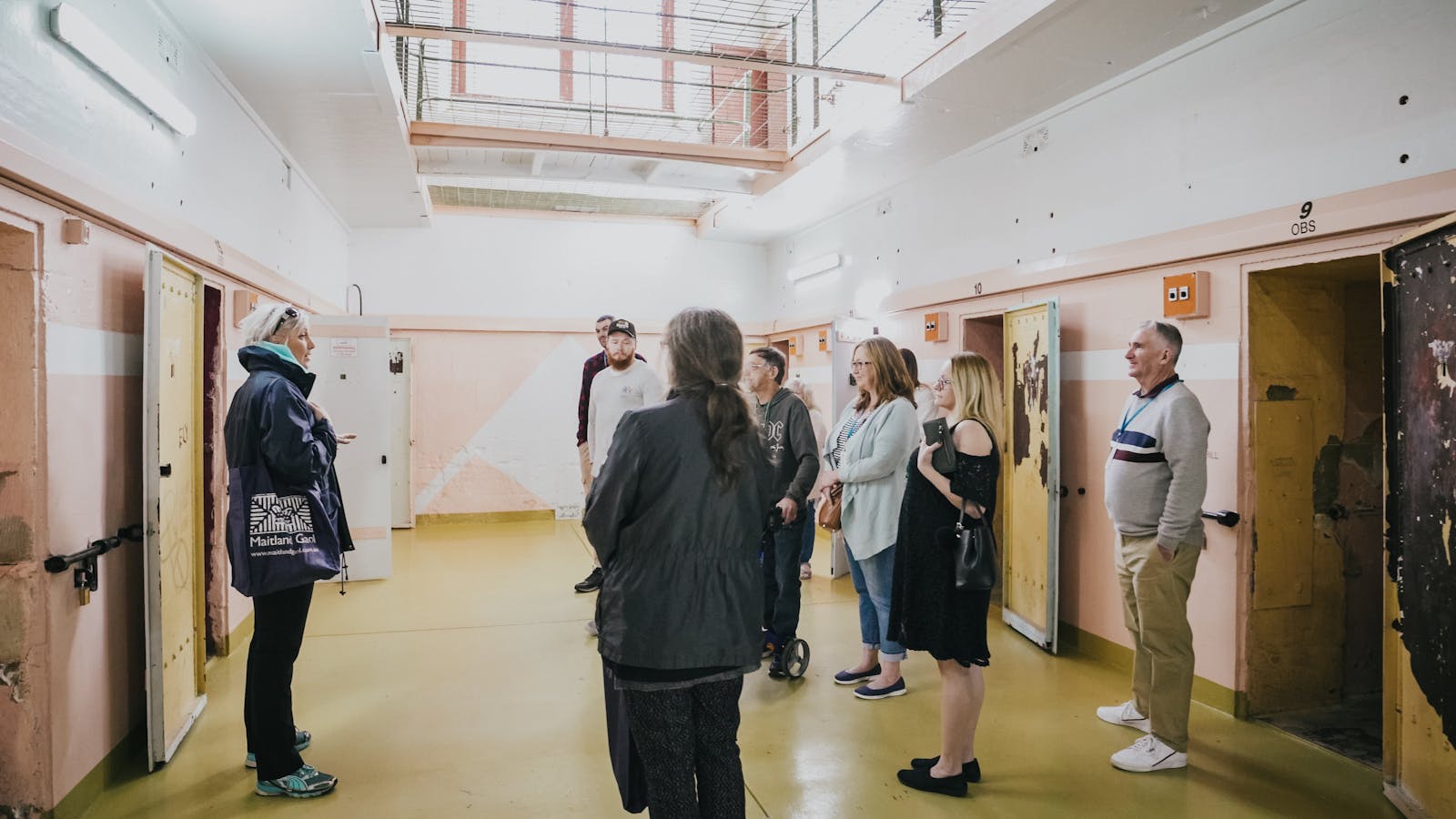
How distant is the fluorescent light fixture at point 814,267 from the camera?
682 centimetres

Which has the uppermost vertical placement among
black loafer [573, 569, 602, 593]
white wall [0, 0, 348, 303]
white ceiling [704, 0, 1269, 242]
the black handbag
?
white ceiling [704, 0, 1269, 242]

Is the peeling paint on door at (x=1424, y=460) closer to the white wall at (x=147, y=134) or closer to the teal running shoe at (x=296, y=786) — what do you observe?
the teal running shoe at (x=296, y=786)

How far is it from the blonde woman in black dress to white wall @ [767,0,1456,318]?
1.57 meters

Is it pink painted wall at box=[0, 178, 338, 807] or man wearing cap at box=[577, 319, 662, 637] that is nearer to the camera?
pink painted wall at box=[0, 178, 338, 807]

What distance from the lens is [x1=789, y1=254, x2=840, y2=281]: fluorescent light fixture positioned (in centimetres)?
682

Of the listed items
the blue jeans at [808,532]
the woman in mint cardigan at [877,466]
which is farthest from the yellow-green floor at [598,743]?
the blue jeans at [808,532]

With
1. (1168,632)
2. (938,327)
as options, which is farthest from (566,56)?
(1168,632)

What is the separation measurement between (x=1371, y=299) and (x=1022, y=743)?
2479 millimetres

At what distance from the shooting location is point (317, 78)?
3.82m

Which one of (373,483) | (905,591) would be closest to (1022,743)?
(905,591)

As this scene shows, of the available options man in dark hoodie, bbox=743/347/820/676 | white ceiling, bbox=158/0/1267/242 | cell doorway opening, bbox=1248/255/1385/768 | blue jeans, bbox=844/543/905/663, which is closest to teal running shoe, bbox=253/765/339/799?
man in dark hoodie, bbox=743/347/820/676

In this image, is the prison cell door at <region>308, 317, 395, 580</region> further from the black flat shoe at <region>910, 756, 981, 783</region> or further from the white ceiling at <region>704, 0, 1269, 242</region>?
the black flat shoe at <region>910, 756, 981, 783</region>

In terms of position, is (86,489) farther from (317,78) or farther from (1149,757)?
(1149,757)

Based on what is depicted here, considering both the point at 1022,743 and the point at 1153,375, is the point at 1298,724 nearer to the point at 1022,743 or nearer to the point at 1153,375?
the point at 1022,743
